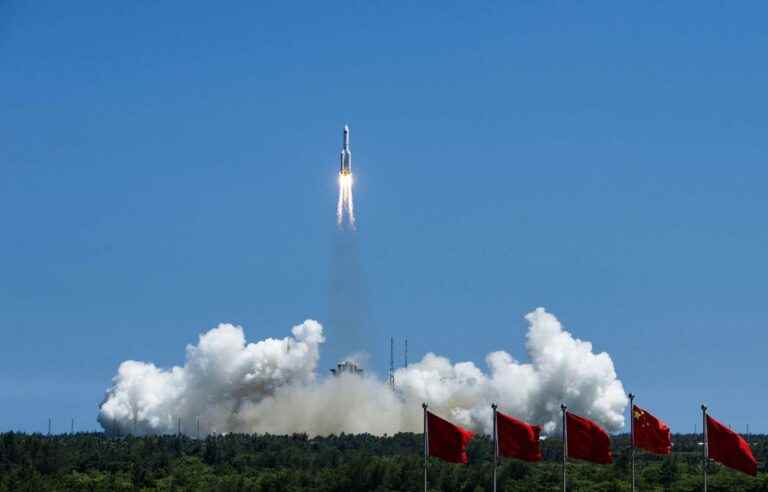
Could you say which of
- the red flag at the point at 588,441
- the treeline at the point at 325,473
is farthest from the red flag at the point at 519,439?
the treeline at the point at 325,473

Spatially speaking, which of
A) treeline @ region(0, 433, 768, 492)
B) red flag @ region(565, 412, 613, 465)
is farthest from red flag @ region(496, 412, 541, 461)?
treeline @ region(0, 433, 768, 492)

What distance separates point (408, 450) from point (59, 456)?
3838 cm

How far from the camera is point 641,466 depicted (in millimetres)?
185250

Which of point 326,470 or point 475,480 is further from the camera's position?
point 326,470

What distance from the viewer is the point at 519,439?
10125cm

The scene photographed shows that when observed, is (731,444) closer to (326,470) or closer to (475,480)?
(475,480)

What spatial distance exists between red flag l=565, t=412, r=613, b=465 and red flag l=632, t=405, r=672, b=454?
339 cm

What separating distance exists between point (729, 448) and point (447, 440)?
15.9 meters

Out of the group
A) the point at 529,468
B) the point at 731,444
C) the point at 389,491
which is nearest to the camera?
the point at 731,444

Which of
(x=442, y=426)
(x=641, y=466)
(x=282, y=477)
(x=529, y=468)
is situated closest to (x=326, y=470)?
(x=282, y=477)

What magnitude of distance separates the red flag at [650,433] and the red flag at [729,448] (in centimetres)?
333

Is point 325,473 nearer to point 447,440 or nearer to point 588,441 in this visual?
point 447,440

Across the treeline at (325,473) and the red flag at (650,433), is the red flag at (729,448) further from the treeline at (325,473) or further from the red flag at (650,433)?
the treeline at (325,473)

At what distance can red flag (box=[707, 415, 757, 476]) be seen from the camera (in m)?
99.0
